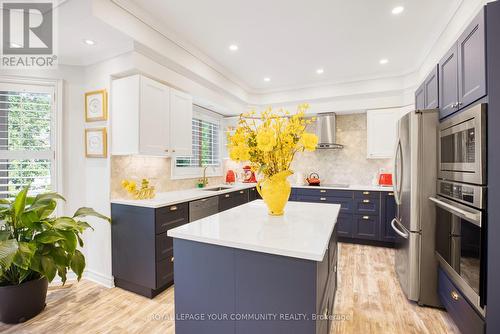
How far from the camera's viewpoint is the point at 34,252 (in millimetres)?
1955

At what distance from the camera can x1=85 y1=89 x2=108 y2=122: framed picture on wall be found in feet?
8.77

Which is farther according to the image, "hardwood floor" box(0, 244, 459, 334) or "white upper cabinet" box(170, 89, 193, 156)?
"white upper cabinet" box(170, 89, 193, 156)

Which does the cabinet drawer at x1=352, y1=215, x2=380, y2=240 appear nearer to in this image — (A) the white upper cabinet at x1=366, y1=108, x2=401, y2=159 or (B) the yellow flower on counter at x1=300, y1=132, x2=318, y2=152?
(A) the white upper cabinet at x1=366, y1=108, x2=401, y2=159

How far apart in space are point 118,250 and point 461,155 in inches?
126

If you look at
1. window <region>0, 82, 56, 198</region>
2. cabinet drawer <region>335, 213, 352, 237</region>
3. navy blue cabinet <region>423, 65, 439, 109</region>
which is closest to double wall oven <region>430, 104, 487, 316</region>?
navy blue cabinet <region>423, 65, 439, 109</region>

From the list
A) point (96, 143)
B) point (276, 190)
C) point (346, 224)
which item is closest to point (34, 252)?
point (96, 143)

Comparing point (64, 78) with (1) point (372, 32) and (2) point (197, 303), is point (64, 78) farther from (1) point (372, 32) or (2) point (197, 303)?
(1) point (372, 32)

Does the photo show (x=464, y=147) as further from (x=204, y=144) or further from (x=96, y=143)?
(x=204, y=144)

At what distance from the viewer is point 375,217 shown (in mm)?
4004

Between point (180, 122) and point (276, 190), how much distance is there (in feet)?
6.40

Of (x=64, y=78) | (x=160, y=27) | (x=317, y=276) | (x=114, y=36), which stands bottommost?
(x=317, y=276)

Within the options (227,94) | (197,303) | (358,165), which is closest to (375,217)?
(358,165)

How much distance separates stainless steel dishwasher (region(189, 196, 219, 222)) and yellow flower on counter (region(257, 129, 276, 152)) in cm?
165

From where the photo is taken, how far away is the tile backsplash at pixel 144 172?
107 inches
